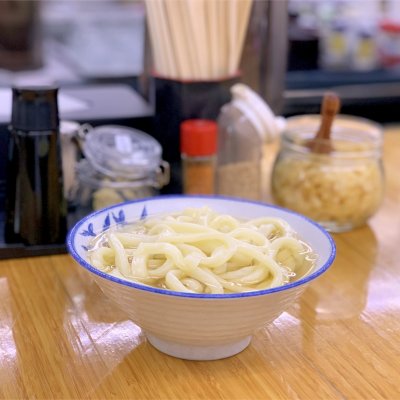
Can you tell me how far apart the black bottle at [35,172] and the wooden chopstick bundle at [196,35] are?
0.31m

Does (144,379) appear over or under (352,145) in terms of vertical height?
under

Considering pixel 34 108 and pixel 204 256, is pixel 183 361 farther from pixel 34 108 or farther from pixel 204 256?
pixel 34 108

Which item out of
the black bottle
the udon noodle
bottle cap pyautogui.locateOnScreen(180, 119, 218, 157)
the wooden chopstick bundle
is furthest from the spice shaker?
the udon noodle

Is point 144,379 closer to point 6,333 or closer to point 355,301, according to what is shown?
point 6,333

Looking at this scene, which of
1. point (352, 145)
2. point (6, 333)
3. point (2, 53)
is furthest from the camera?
point (2, 53)

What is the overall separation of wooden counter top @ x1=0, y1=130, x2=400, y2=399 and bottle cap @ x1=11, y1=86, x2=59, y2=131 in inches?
8.8

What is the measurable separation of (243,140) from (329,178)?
190 millimetres

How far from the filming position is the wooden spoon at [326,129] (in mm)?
1321

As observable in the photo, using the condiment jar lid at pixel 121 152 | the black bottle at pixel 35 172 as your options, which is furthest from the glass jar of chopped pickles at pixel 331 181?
the black bottle at pixel 35 172

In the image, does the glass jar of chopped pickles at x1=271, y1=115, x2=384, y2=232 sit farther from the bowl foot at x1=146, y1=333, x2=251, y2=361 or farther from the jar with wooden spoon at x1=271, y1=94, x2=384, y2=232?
the bowl foot at x1=146, y1=333, x2=251, y2=361

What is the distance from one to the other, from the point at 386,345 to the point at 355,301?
129mm

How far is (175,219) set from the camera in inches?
38.5

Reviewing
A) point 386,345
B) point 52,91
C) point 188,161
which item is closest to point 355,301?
point 386,345

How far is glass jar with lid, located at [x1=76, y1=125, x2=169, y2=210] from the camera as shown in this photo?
4.19ft
